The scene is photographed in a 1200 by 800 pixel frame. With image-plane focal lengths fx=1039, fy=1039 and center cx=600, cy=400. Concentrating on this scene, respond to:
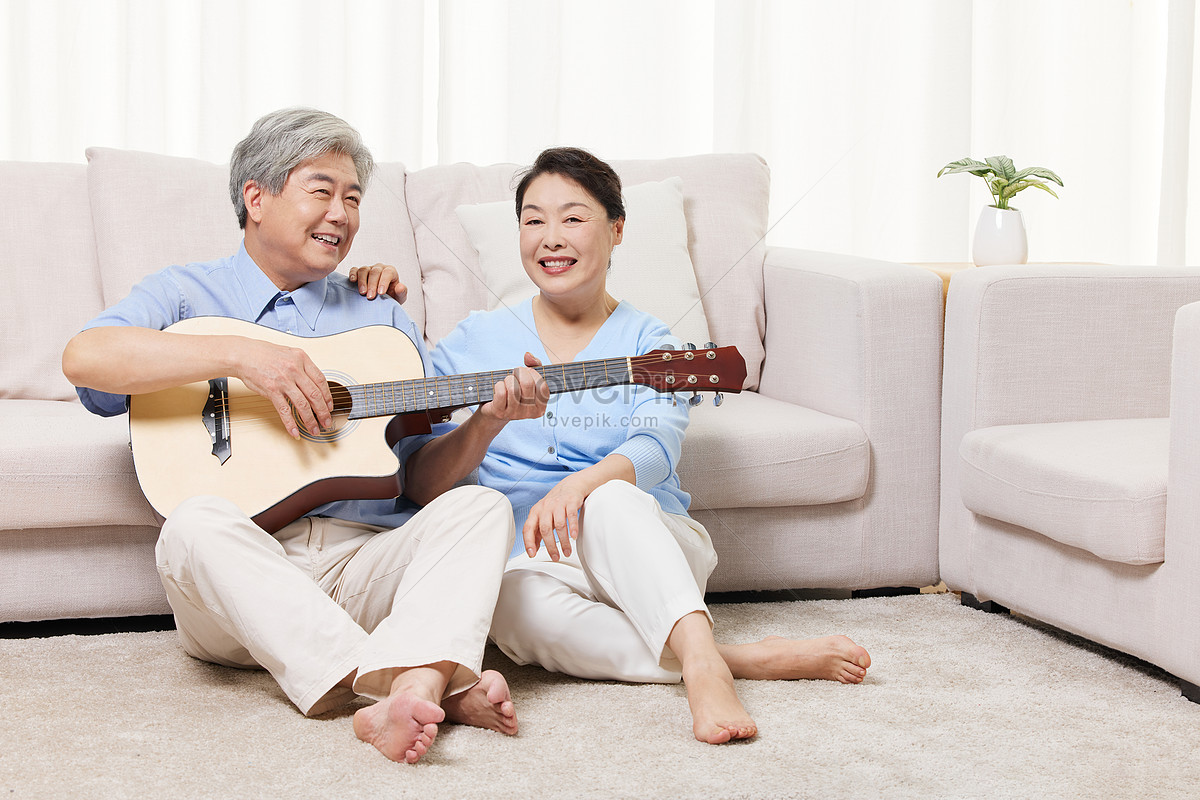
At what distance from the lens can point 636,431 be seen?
1.53m

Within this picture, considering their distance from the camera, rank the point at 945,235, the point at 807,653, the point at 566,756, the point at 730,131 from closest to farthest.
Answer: the point at 566,756
the point at 807,653
the point at 730,131
the point at 945,235

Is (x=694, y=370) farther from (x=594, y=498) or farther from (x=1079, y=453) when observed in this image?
(x=1079, y=453)

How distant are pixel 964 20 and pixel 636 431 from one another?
88.2 inches

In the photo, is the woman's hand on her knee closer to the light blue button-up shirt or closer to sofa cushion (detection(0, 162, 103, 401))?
the light blue button-up shirt

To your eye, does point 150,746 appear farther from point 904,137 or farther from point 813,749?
point 904,137

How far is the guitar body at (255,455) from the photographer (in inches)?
54.9

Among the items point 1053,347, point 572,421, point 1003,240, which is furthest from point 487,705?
point 1003,240

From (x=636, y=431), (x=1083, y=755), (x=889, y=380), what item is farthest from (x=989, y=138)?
(x=1083, y=755)

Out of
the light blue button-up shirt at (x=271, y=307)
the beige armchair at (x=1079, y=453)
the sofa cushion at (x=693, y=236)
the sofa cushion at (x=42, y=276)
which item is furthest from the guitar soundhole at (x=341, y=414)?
the beige armchair at (x=1079, y=453)

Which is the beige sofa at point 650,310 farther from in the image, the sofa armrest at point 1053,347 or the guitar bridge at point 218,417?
the guitar bridge at point 218,417

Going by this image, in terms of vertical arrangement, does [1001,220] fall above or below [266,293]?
above

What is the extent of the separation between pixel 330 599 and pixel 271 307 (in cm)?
50

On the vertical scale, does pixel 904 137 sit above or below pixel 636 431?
above

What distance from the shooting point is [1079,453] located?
1585 mm
